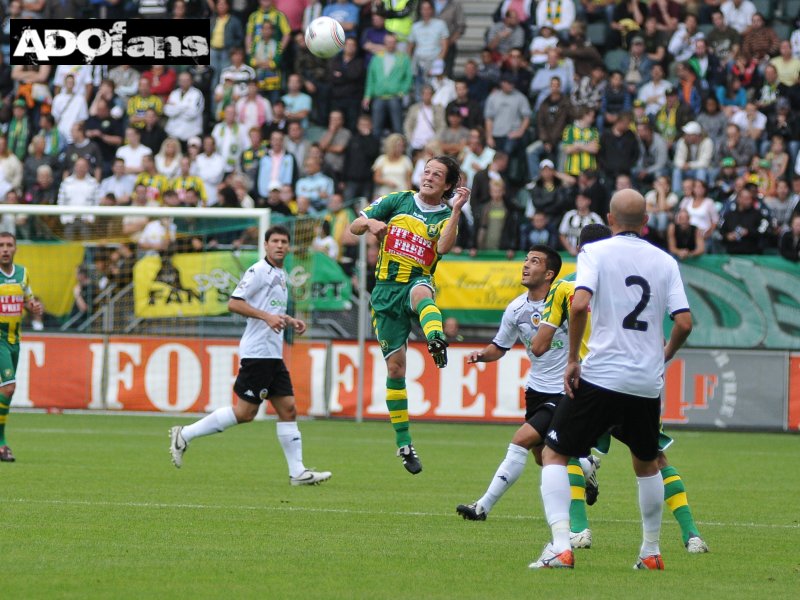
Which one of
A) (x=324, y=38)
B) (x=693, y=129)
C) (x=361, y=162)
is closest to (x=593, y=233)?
(x=324, y=38)

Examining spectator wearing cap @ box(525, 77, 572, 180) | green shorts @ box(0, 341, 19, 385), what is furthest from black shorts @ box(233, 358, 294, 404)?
spectator wearing cap @ box(525, 77, 572, 180)

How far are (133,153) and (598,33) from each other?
9.21 m

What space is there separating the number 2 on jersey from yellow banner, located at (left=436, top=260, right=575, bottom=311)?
15.7 m

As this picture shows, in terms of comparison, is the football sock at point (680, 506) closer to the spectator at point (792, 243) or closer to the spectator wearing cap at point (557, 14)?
the spectator at point (792, 243)

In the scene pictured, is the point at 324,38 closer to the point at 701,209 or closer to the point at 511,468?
the point at 511,468

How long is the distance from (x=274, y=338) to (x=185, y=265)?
35.0 ft

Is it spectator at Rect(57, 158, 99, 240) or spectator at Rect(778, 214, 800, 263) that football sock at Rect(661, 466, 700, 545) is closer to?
spectator at Rect(778, 214, 800, 263)

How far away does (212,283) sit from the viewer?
24125 millimetres

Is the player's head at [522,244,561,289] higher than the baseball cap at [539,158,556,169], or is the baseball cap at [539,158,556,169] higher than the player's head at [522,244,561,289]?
the baseball cap at [539,158,556,169]

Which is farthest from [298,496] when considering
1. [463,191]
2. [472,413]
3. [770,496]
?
[472,413]

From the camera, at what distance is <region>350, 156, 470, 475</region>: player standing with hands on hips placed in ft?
40.3

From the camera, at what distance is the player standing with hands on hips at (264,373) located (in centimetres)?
1370

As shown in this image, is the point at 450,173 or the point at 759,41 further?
the point at 759,41

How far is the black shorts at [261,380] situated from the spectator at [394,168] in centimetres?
1159
